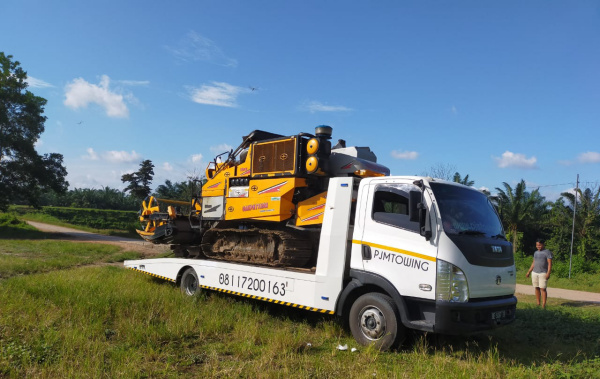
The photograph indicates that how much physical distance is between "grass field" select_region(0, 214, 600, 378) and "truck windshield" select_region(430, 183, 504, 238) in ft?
5.39

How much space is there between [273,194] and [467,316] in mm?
4004

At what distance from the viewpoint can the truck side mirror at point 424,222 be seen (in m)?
5.59

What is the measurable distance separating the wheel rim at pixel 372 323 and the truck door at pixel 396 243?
0.51 metres

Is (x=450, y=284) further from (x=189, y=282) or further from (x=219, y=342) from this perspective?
(x=189, y=282)

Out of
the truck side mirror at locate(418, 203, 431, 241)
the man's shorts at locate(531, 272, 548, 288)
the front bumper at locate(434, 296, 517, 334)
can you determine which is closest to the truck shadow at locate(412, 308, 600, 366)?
the front bumper at locate(434, 296, 517, 334)

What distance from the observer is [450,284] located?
5.43m

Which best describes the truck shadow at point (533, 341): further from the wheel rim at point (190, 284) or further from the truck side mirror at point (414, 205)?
the wheel rim at point (190, 284)

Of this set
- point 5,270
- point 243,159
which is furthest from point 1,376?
point 5,270

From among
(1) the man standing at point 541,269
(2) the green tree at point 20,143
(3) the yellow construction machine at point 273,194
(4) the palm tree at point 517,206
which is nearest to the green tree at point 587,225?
(4) the palm tree at point 517,206

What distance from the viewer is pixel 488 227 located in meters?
6.23

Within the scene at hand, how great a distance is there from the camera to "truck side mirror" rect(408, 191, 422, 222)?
18.6 feet

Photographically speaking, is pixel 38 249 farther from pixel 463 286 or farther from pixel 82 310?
pixel 463 286

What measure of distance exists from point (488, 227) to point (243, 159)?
16.8 feet

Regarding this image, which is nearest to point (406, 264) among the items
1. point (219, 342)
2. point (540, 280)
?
point (219, 342)
